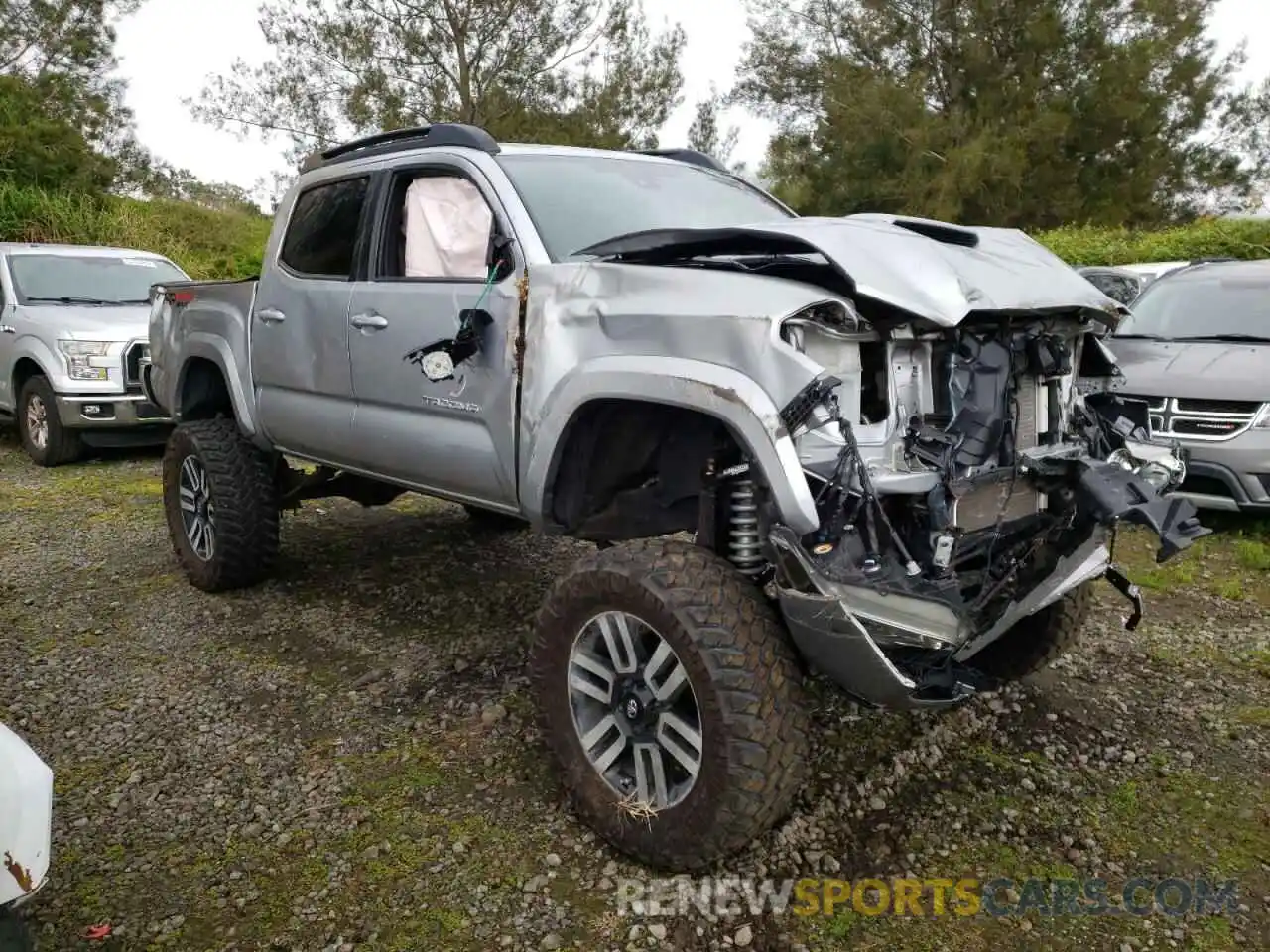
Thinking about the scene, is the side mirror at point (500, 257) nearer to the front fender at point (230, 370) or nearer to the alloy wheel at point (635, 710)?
the alloy wheel at point (635, 710)

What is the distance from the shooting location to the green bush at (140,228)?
17516mm

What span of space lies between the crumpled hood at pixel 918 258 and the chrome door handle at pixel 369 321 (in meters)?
0.98

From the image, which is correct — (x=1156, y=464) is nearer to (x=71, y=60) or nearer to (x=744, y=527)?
(x=744, y=527)

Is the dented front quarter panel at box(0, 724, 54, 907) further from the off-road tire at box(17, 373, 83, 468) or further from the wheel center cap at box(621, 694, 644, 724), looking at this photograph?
the off-road tire at box(17, 373, 83, 468)

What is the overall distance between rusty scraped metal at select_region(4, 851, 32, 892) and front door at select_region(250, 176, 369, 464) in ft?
7.77

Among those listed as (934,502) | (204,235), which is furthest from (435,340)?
(204,235)

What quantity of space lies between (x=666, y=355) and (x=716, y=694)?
911 millimetres

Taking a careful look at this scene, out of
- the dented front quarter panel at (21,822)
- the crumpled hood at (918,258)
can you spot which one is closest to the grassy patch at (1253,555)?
the crumpled hood at (918,258)

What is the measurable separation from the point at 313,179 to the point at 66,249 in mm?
6282

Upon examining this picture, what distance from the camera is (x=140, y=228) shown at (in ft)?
61.6

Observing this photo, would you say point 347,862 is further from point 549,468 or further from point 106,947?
point 549,468

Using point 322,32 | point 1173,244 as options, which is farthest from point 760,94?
point 1173,244

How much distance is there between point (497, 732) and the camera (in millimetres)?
3545

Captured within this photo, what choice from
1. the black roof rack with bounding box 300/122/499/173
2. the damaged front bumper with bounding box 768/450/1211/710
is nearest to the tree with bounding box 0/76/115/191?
the black roof rack with bounding box 300/122/499/173
